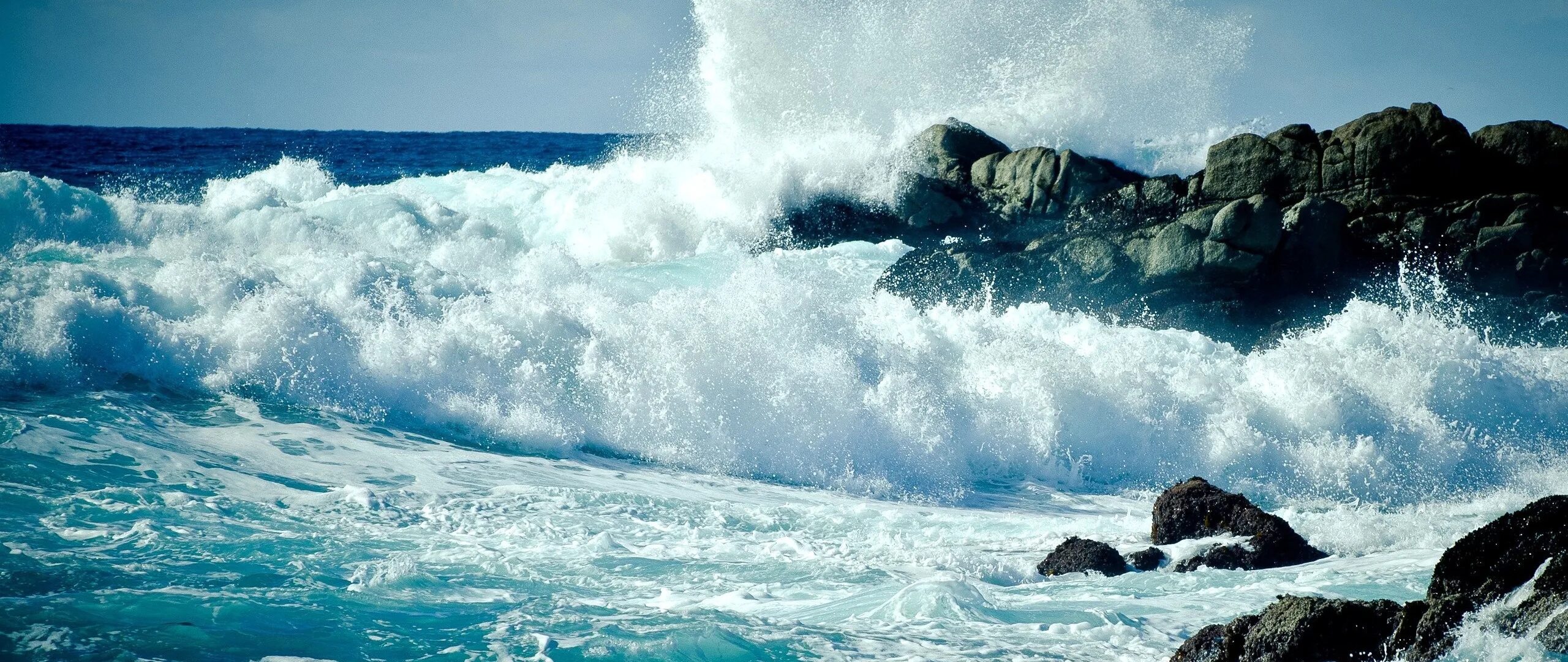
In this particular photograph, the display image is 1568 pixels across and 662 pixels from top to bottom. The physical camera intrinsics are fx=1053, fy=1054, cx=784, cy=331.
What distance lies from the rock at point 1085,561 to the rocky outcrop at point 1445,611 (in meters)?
1.87

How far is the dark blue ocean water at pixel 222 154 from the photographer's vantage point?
82.8ft

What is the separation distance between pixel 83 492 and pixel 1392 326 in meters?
12.8

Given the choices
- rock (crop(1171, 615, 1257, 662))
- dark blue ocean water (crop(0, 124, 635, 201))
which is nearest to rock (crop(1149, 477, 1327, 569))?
rock (crop(1171, 615, 1257, 662))

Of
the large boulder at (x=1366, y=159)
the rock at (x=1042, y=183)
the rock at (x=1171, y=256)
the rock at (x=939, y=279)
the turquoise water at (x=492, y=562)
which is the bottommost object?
the turquoise water at (x=492, y=562)

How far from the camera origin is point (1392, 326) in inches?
481

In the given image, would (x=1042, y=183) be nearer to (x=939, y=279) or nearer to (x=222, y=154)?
(x=939, y=279)

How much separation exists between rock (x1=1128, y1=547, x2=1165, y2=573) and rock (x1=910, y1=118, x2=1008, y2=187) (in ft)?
35.5

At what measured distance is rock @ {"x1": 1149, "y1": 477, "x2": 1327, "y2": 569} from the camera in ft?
20.6

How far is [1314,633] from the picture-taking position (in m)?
3.96

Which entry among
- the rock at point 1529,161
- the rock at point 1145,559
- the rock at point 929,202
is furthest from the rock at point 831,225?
the rock at point 1145,559

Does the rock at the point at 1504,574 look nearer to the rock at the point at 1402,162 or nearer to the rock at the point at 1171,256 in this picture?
the rock at the point at 1171,256

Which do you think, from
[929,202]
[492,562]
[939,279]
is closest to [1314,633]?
[492,562]

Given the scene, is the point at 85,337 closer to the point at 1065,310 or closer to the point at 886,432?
the point at 886,432

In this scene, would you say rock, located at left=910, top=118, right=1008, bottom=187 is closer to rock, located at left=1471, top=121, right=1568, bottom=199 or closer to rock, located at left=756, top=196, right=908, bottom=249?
rock, located at left=756, top=196, right=908, bottom=249
